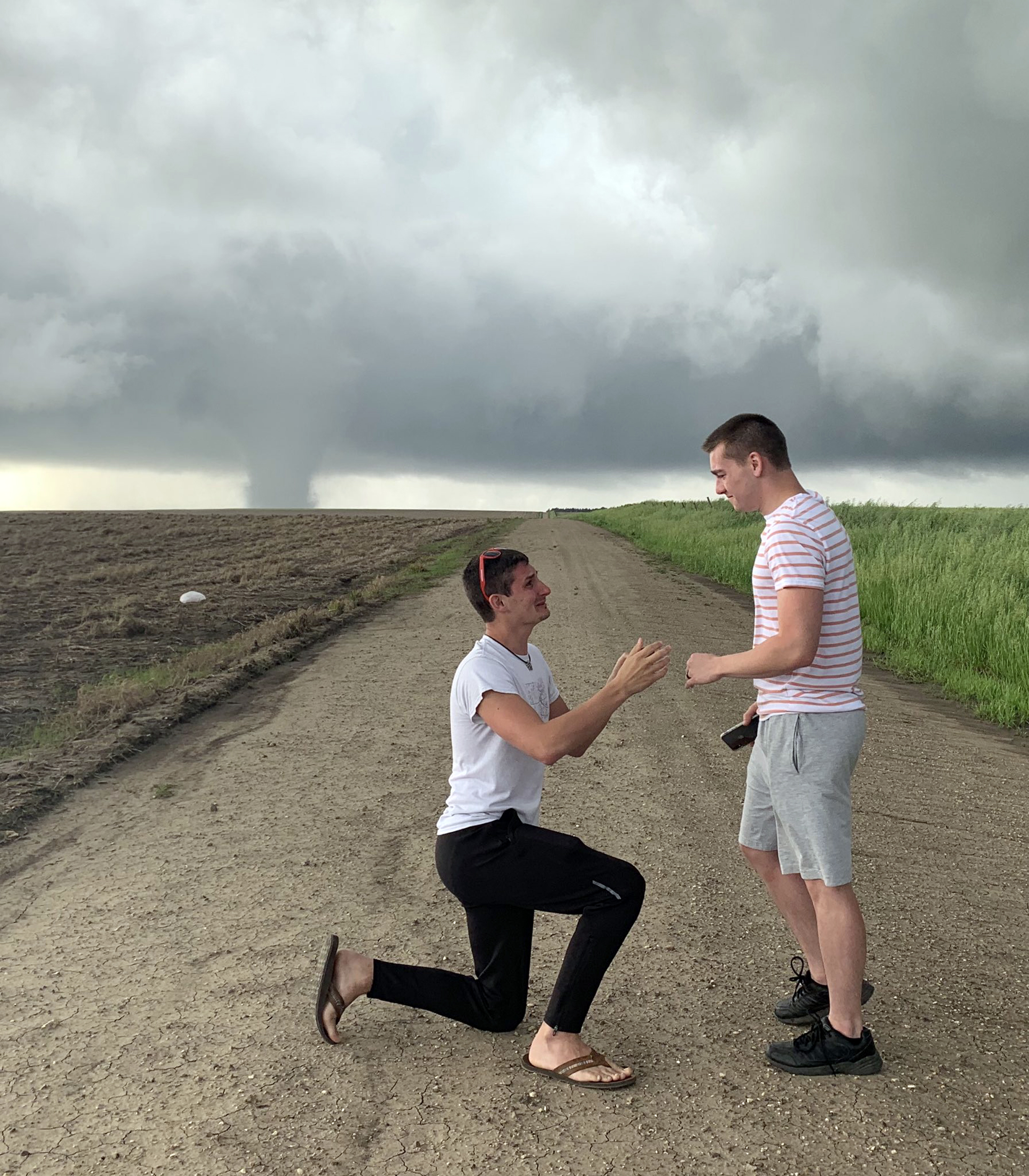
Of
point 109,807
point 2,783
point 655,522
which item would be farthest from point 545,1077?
point 655,522

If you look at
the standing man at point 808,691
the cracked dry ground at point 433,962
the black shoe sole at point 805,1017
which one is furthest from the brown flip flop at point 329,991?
the black shoe sole at point 805,1017

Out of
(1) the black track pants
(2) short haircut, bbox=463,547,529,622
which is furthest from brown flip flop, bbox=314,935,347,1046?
(2) short haircut, bbox=463,547,529,622

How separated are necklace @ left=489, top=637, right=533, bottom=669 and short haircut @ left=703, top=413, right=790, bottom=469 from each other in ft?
3.20

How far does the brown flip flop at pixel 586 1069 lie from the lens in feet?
11.3

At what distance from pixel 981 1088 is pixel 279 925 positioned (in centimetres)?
305

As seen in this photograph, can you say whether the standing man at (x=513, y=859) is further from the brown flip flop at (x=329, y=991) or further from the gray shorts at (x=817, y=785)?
the gray shorts at (x=817, y=785)

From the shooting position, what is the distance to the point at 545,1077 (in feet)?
11.6

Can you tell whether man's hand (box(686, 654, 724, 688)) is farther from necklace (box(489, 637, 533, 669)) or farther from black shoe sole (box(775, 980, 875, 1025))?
black shoe sole (box(775, 980, 875, 1025))

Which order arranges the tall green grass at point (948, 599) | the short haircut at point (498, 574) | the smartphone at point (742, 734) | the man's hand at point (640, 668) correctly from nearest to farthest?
the man's hand at point (640, 668) < the short haircut at point (498, 574) < the smartphone at point (742, 734) < the tall green grass at point (948, 599)

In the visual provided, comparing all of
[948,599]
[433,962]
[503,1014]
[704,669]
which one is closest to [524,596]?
[704,669]

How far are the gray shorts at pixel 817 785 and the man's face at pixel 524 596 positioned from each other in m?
0.87

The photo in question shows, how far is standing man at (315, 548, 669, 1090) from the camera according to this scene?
341cm

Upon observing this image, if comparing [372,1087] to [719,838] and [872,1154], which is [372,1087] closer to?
[872,1154]

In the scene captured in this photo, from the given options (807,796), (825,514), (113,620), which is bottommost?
(113,620)
